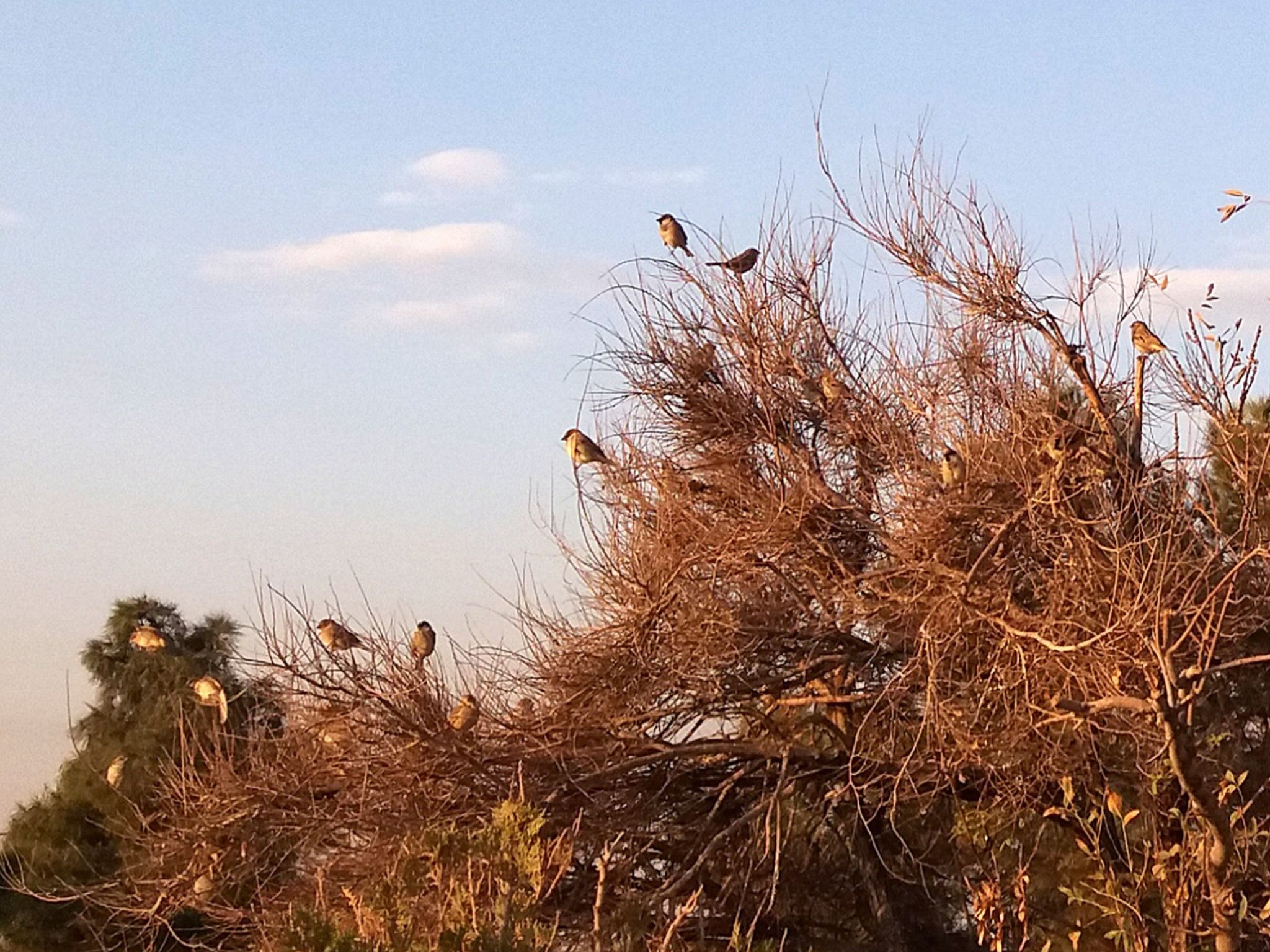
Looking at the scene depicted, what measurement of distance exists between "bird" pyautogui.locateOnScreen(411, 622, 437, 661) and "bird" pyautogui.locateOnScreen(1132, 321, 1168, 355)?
500 centimetres

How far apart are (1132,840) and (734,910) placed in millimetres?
2744

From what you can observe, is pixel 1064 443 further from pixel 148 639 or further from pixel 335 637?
pixel 148 639

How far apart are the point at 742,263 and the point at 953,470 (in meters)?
2.85

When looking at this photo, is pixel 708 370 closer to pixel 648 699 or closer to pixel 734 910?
pixel 648 699

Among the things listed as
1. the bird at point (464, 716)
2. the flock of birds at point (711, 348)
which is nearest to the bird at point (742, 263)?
the flock of birds at point (711, 348)

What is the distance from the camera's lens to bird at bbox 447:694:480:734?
441 inches

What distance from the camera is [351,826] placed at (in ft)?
38.2

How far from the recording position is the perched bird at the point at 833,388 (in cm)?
Answer: 1241

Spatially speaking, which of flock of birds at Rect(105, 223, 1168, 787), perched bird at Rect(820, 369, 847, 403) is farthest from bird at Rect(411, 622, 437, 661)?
perched bird at Rect(820, 369, 847, 403)

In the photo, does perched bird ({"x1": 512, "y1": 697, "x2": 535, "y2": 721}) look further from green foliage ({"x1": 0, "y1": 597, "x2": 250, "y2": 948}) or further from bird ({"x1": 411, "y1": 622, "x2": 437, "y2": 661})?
green foliage ({"x1": 0, "y1": 597, "x2": 250, "y2": 948})

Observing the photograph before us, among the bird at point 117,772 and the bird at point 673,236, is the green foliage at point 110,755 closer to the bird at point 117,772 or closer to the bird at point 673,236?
the bird at point 117,772

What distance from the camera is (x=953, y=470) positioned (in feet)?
35.9

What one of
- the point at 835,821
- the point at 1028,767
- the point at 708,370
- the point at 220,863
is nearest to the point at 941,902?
the point at 835,821

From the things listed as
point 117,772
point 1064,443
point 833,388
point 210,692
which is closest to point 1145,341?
point 1064,443
